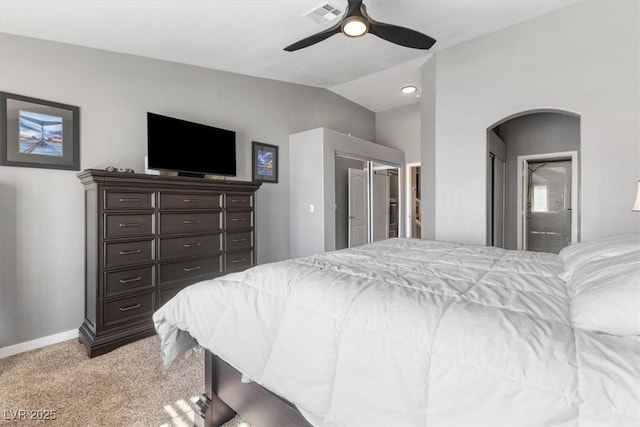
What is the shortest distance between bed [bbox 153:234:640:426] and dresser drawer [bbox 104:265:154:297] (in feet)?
3.91

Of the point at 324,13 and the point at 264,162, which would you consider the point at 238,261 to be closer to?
the point at 264,162

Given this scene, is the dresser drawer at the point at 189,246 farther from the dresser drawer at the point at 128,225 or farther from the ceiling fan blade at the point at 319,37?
the ceiling fan blade at the point at 319,37

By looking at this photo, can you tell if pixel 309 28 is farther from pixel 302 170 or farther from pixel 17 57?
pixel 17 57

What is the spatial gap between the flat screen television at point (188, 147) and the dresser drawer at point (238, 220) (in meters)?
0.51

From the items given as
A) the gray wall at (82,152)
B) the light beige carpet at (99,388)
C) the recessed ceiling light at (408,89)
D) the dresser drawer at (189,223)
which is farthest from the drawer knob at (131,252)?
the recessed ceiling light at (408,89)

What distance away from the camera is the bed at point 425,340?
692 millimetres

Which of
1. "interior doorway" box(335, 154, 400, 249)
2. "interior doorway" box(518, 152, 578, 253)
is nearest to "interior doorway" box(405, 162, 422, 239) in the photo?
"interior doorway" box(335, 154, 400, 249)

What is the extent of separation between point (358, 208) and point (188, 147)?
10.1ft

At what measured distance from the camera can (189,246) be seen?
2838 mm

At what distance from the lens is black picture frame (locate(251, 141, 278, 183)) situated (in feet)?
13.0

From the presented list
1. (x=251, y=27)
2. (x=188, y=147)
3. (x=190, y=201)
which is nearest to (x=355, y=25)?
(x=251, y=27)

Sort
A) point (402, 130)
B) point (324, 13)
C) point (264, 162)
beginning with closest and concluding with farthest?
point (324, 13) < point (264, 162) < point (402, 130)

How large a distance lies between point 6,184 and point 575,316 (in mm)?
3370

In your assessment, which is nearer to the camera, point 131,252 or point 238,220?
point 131,252
